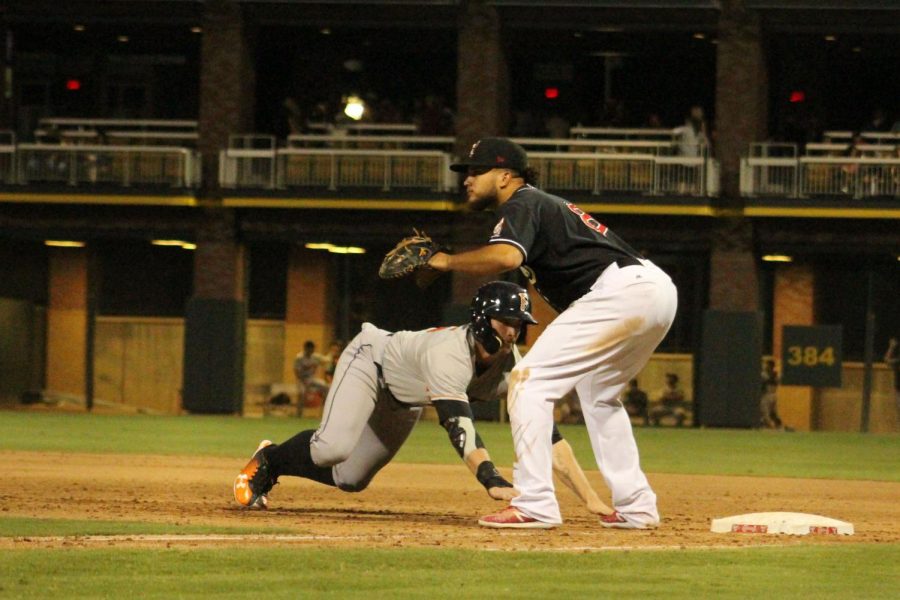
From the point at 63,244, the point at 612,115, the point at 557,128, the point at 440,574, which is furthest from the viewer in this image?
the point at 63,244

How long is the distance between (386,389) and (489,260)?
6.59 ft

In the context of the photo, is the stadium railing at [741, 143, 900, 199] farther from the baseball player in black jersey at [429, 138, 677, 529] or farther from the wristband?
the baseball player in black jersey at [429, 138, 677, 529]

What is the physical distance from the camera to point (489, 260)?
326 inches

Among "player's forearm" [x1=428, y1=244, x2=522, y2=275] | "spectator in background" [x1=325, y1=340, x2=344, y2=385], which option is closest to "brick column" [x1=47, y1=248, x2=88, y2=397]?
"spectator in background" [x1=325, y1=340, x2=344, y2=385]

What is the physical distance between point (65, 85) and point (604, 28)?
11.4 m

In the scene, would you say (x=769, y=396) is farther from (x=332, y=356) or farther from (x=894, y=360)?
(x=332, y=356)

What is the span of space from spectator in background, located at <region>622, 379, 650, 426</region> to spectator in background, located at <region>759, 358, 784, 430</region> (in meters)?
2.04

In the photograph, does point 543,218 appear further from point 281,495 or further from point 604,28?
point 604,28

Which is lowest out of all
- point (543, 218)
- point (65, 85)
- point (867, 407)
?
point (867, 407)

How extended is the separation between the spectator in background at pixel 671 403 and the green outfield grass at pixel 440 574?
21024mm

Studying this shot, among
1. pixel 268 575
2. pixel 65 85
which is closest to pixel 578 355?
pixel 268 575

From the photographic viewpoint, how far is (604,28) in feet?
98.7

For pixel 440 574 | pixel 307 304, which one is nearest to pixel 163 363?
pixel 307 304

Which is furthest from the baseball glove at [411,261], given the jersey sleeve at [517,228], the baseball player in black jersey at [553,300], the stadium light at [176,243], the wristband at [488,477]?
the stadium light at [176,243]
